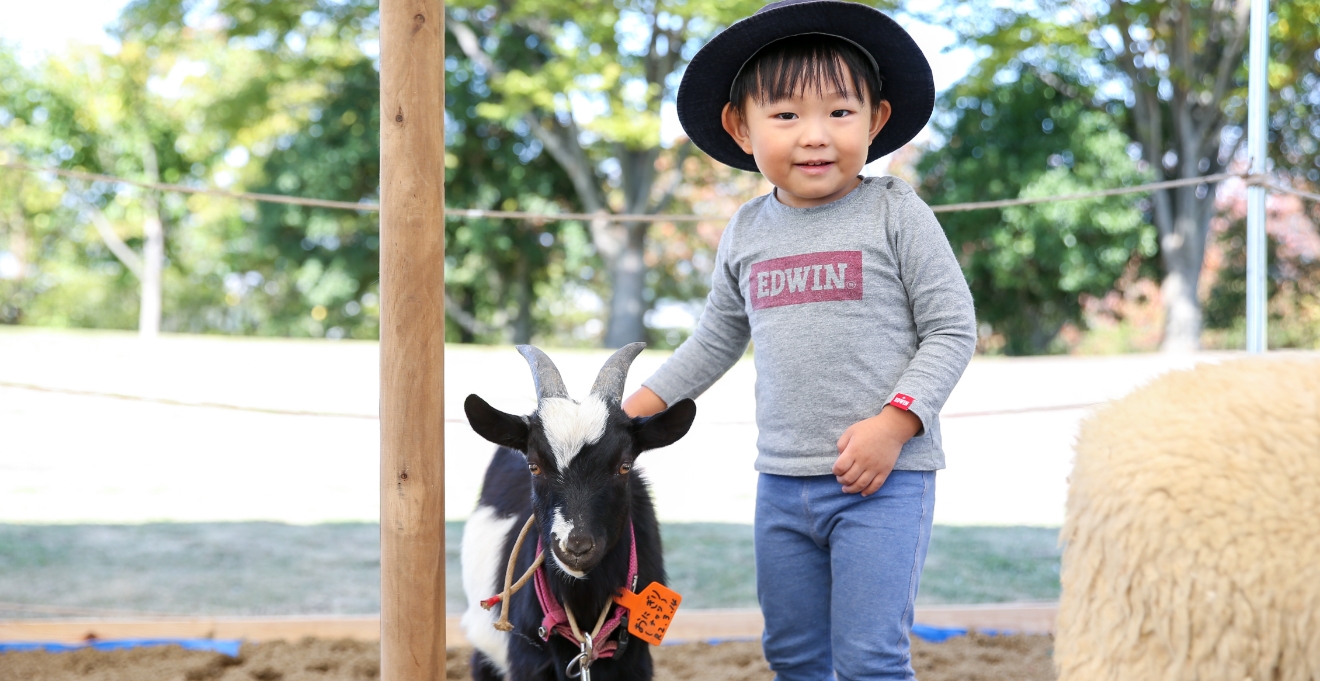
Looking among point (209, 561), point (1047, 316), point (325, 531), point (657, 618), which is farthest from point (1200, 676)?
point (1047, 316)

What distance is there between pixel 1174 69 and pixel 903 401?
1323cm

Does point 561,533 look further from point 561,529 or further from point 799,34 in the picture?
point 799,34

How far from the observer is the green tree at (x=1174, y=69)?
12828 millimetres

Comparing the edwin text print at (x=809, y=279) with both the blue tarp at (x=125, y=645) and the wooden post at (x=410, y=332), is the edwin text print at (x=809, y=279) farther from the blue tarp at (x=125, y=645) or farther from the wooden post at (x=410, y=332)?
the blue tarp at (x=125, y=645)

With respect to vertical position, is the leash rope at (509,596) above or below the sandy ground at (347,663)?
above

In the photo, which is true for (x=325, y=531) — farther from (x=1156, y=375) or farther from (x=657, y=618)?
(x=1156, y=375)

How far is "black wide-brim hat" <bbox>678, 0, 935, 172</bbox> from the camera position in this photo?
1873 mm

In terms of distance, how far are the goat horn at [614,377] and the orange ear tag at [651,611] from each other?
0.42 metres

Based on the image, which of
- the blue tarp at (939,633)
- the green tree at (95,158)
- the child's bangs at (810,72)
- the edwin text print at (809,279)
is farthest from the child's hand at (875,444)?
the green tree at (95,158)

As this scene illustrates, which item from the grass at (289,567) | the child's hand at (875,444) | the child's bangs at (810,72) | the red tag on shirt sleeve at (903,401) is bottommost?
the grass at (289,567)

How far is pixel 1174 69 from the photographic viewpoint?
12711mm

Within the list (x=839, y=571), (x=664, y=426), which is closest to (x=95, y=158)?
(x=664, y=426)

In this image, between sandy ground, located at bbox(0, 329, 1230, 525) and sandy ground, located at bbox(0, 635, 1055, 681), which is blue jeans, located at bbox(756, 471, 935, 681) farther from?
sandy ground, located at bbox(0, 329, 1230, 525)

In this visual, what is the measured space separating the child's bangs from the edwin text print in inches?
12.6
